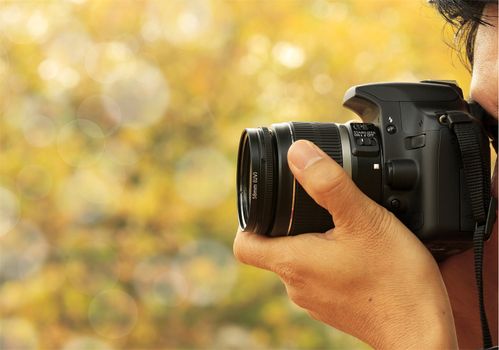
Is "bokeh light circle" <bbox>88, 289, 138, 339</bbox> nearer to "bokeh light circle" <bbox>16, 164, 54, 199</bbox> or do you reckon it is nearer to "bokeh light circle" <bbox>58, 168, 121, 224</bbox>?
"bokeh light circle" <bbox>58, 168, 121, 224</bbox>

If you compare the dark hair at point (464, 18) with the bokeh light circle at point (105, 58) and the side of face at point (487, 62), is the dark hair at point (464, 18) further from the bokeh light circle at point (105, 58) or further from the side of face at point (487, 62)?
the bokeh light circle at point (105, 58)

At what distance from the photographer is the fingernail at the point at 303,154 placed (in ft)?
2.29

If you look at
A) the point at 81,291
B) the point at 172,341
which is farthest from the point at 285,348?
the point at 81,291

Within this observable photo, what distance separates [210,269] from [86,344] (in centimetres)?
53

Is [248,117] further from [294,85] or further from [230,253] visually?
[230,253]

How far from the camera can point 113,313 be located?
273 cm

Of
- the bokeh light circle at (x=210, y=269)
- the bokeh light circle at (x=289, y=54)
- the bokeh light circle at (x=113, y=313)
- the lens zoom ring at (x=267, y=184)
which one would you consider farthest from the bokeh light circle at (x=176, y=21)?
the lens zoom ring at (x=267, y=184)

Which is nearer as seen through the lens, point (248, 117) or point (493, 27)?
point (493, 27)

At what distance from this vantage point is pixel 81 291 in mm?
2650

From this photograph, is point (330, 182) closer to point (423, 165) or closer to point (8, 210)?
point (423, 165)

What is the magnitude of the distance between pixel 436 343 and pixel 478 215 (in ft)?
0.48

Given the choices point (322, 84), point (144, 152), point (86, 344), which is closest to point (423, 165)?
point (322, 84)

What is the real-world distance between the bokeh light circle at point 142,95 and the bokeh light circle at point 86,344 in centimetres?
80

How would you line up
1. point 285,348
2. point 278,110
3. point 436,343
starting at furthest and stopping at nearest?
point 285,348, point 278,110, point 436,343
